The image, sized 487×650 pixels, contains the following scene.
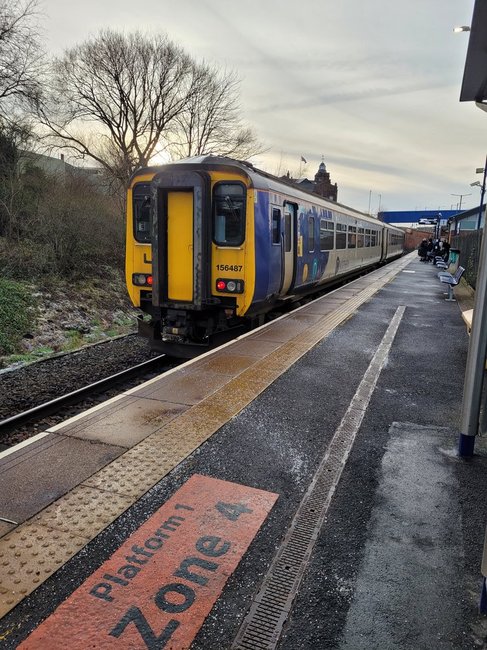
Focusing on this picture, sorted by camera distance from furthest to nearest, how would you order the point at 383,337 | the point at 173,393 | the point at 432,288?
1. the point at 432,288
2. the point at 383,337
3. the point at 173,393

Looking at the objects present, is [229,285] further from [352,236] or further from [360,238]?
[360,238]

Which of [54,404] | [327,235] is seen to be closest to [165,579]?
[54,404]

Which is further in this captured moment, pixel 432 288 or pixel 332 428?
pixel 432 288

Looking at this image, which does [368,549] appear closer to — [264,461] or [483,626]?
[483,626]

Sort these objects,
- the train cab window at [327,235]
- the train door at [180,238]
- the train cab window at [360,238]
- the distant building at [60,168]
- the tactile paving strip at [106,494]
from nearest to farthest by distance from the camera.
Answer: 1. the tactile paving strip at [106,494]
2. the train door at [180,238]
3. the train cab window at [327,235]
4. the distant building at [60,168]
5. the train cab window at [360,238]

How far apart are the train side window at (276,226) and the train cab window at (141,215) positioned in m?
2.16

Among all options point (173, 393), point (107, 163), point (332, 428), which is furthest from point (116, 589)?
point (107, 163)

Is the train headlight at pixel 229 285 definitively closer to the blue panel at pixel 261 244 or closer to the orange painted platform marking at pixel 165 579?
the blue panel at pixel 261 244

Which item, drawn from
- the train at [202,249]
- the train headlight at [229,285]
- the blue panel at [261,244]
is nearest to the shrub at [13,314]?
the train at [202,249]

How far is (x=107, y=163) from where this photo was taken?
26531 mm

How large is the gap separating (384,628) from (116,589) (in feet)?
4.36

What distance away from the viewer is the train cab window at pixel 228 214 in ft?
25.0

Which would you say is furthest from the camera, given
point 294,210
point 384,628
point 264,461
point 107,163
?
point 107,163

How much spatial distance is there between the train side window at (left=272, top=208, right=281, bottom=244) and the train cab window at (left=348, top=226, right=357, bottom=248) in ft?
28.8
